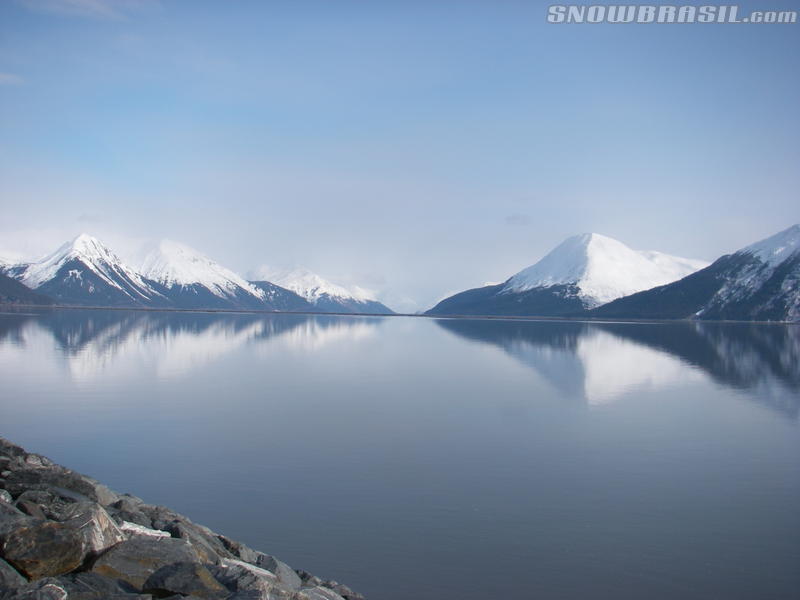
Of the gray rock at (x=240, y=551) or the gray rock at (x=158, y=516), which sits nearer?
the gray rock at (x=240, y=551)

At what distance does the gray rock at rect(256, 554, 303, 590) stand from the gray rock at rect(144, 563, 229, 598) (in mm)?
2395

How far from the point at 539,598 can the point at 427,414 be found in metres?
21.1

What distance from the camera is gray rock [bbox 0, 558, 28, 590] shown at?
34.6 ft

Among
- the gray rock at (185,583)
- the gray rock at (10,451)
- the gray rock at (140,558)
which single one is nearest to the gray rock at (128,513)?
the gray rock at (140,558)

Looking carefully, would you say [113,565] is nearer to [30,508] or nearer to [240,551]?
[30,508]

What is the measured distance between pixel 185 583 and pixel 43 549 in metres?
2.29

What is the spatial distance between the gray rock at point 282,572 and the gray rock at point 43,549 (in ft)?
12.0

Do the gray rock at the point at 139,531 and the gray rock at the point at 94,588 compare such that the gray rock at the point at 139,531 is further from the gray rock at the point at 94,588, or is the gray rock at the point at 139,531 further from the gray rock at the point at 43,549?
the gray rock at the point at 94,588

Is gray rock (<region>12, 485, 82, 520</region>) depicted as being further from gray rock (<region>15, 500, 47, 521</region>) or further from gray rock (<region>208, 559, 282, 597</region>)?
gray rock (<region>208, 559, 282, 597</region>)

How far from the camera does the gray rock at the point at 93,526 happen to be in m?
12.0

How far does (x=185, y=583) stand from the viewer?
11320 mm

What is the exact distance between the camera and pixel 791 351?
8906 cm

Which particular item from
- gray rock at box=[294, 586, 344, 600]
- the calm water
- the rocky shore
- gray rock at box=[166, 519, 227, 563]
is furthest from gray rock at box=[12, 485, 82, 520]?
gray rock at box=[294, 586, 344, 600]

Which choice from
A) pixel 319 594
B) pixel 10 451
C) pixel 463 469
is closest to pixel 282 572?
pixel 319 594
